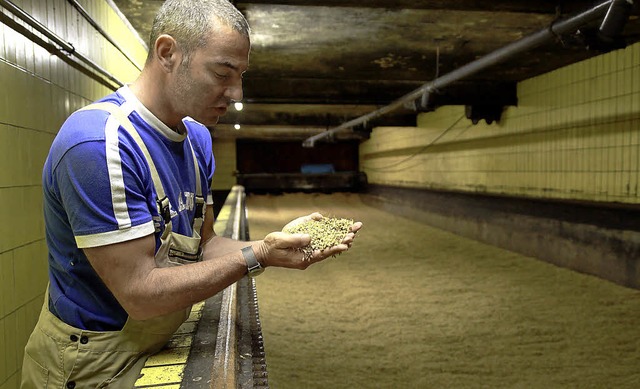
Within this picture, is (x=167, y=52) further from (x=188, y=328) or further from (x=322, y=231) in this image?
(x=188, y=328)

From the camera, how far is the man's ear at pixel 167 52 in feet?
3.74

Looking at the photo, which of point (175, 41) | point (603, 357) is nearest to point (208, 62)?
point (175, 41)

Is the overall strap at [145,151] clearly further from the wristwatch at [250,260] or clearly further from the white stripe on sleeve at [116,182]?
the wristwatch at [250,260]

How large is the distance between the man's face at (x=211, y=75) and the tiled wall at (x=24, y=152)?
156cm

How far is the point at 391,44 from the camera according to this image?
5.29m

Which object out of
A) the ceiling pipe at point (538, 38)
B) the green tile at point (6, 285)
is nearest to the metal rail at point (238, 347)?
the green tile at point (6, 285)

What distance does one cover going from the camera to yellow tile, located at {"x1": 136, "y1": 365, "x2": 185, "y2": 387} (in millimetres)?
1200

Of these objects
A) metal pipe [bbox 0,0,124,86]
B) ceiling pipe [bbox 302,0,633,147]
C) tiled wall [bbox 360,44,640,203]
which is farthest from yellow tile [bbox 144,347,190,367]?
tiled wall [bbox 360,44,640,203]

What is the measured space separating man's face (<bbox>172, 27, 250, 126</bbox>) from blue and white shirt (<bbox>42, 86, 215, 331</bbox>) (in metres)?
0.10

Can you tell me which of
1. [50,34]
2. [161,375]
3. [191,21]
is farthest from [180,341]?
[50,34]

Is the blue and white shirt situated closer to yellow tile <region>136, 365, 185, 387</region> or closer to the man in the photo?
the man

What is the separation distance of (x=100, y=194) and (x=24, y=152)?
74.1 inches

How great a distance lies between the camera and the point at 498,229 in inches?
266

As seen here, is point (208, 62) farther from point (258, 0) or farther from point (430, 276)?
point (430, 276)
